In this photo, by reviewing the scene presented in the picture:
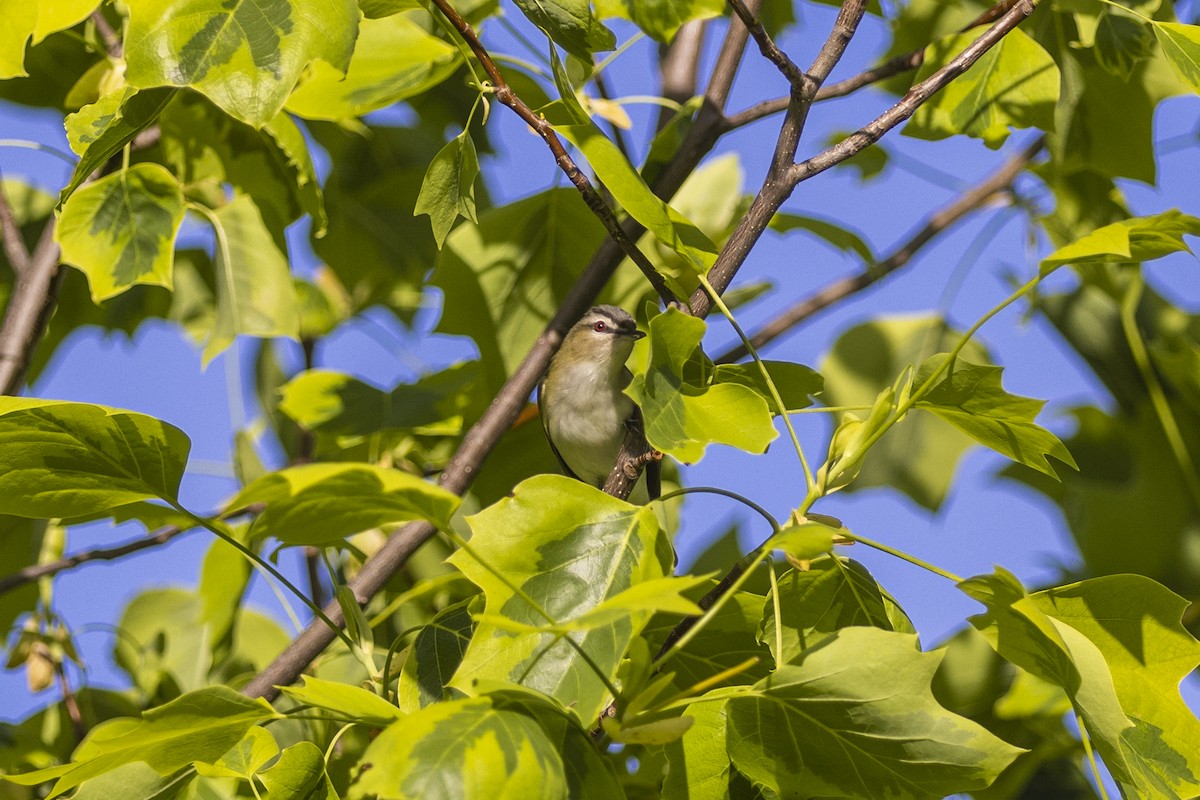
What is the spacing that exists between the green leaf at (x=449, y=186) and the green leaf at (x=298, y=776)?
1.00 m

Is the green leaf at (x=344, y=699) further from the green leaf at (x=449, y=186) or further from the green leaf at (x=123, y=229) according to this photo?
the green leaf at (x=123, y=229)

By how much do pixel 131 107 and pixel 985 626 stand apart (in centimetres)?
188

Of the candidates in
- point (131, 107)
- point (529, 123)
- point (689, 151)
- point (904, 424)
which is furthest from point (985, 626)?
point (904, 424)

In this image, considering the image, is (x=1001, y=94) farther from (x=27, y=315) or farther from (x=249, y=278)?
(x=27, y=315)

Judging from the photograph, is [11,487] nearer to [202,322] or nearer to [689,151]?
[689,151]

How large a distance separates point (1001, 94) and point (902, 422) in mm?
1536

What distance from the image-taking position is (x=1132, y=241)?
6.05ft

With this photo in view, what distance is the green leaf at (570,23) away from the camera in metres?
2.13

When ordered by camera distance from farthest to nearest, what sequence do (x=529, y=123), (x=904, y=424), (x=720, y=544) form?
(x=904, y=424), (x=720, y=544), (x=529, y=123)

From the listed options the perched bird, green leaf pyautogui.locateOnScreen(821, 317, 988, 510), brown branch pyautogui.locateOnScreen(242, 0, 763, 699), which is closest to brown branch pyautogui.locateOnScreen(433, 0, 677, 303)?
brown branch pyautogui.locateOnScreen(242, 0, 763, 699)

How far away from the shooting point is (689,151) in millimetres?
3053

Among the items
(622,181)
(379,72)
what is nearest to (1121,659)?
(622,181)

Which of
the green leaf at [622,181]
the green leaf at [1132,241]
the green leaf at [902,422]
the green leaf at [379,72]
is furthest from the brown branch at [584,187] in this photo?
the green leaf at [902,422]

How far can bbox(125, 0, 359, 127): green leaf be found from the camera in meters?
2.01
